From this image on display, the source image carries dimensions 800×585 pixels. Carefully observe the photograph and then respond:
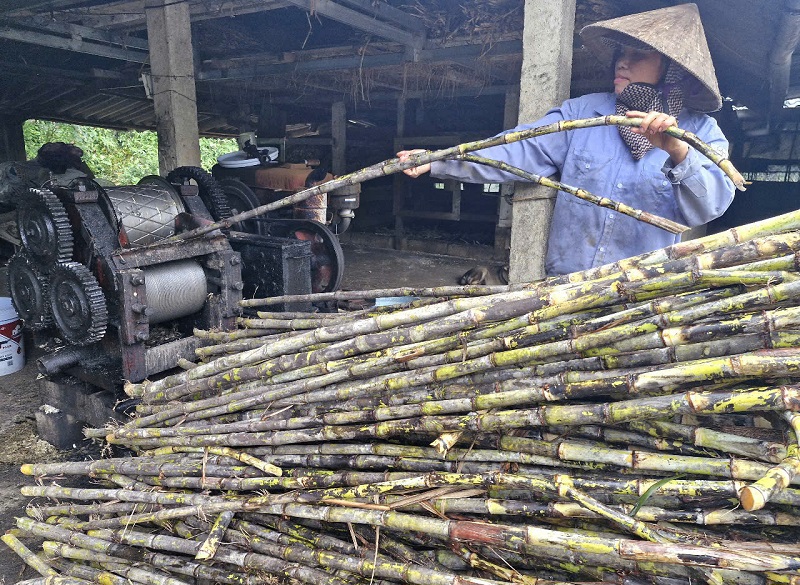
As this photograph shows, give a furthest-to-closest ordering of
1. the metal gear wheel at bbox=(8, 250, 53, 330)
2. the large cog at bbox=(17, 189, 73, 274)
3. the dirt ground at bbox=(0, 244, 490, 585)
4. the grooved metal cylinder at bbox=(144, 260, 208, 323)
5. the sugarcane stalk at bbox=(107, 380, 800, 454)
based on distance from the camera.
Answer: the metal gear wheel at bbox=(8, 250, 53, 330) → the grooved metal cylinder at bbox=(144, 260, 208, 323) → the large cog at bbox=(17, 189, 73, 274) → the dirt ground at bbox=(0, 244, 490, 585) → the sugarcane stalk at bbox=(107, 380, 800, 454)

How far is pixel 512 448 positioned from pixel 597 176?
5.83 ft

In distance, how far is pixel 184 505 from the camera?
7.87 ft

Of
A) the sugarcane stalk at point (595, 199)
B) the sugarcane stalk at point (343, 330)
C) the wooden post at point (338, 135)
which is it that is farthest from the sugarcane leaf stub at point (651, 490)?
the wooden post at point (338, 135)

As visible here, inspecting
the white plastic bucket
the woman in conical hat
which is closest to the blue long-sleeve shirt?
the woman in conical hat

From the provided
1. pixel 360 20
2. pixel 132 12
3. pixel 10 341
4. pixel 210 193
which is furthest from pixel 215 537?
pixel 132 12

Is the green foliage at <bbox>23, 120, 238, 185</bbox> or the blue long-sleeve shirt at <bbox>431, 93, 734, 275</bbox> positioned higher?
the green foliage at <bbox>23, 120, 238, 185</bbox>

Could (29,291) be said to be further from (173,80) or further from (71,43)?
(71,43)

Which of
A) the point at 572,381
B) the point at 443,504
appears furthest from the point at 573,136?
the point at 443,504

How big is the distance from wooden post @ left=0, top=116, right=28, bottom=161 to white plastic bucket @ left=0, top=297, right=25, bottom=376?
30.4ft

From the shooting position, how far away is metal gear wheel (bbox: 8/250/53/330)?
13.0ft

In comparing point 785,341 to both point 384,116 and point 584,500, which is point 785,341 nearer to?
point 584,500

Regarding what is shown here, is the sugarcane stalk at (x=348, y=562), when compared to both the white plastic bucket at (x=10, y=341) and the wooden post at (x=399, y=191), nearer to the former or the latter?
the white plastic bucket at (x=10, y=341)

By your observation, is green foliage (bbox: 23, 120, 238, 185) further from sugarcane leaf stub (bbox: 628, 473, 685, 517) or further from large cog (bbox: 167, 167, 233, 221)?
sugarcane leaf stub (bbox: 628, 473, 685, 517)

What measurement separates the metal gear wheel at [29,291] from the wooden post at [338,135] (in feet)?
23.8
